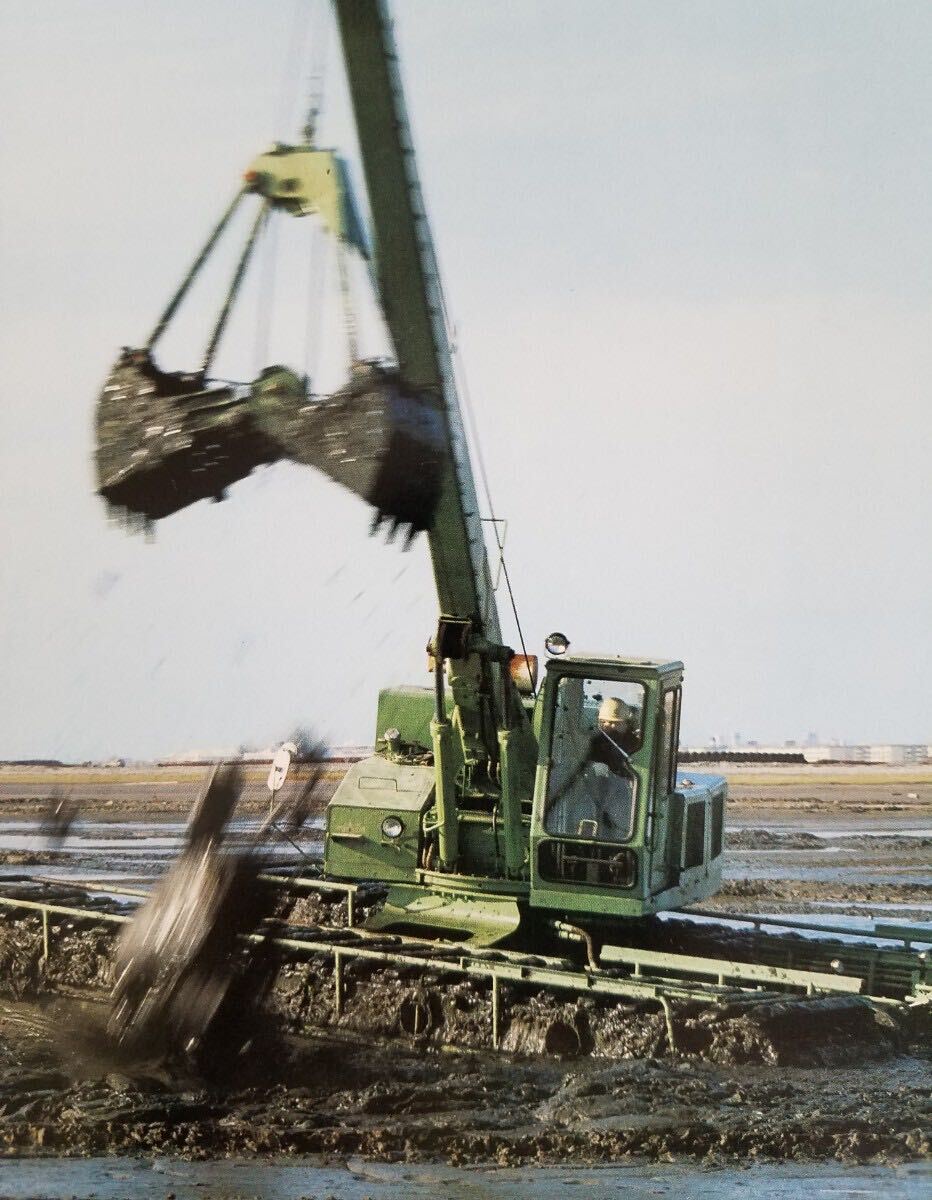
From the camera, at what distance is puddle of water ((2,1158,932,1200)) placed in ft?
32.1

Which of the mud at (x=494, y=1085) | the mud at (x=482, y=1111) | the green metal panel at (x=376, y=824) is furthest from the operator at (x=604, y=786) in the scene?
the green metal panel at (x=376, y=824)

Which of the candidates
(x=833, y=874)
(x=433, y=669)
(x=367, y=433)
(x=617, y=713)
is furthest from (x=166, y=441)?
(x=833, y=874)

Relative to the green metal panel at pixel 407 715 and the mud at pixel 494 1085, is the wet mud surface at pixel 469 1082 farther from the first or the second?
the green metal panel at pixel 407 715

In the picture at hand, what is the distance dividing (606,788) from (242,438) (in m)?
4.38

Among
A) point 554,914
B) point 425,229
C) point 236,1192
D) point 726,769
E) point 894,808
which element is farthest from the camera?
point 726,769

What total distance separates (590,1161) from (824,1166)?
55.7 inches

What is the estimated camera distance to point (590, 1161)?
10.7m

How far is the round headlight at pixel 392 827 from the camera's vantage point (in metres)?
15.8

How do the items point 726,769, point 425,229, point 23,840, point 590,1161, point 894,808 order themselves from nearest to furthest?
point 590,1161, point 425,229, point 23,840, point 894,808, point 726,769

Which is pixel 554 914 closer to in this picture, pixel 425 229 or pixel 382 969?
pixel 382 969

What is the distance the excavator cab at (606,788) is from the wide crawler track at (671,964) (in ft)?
1.85

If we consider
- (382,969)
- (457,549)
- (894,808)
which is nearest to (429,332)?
(457,549)

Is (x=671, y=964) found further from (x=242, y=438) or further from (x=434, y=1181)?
(x=242, y=438)

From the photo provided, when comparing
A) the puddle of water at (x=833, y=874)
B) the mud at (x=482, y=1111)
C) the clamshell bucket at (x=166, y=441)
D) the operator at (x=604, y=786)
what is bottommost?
the puddle of water at (x=833, y=874)
